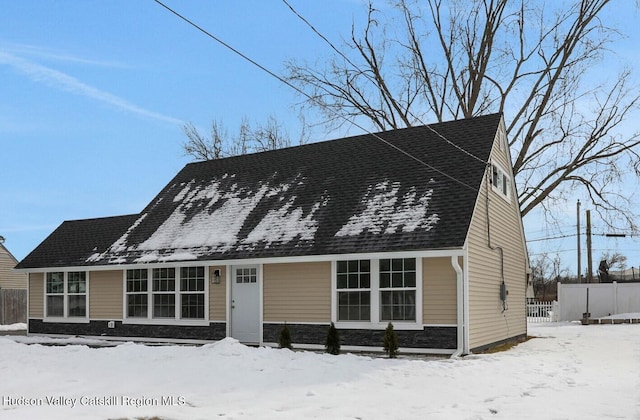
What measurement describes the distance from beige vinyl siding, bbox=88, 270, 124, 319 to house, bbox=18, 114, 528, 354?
0.05 meters

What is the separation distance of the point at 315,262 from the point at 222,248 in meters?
3.36

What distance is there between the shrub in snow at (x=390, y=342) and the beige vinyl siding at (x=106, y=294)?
10.4 m

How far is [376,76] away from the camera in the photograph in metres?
34.0

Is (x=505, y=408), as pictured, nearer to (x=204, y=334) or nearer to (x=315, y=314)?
(x=315, y=314)

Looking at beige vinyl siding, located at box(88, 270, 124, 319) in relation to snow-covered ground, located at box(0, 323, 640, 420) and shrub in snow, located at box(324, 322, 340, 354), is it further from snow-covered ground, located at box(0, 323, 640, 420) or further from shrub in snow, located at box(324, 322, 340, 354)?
shrub in snow, located at box(324, 322, 340, 354)

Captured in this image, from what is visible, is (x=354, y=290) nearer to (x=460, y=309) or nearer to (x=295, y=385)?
(x=460, y=309)

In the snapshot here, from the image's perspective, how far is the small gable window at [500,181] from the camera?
18422mm

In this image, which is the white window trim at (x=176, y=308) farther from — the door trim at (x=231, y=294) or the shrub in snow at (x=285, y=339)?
the shrub in snow at (x=285, y=339)

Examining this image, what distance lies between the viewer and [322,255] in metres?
16.6

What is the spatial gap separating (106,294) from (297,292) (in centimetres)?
797

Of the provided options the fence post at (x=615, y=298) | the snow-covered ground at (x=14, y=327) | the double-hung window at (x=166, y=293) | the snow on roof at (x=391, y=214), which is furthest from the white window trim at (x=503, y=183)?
the snow-covered ground at (x=14, y=327)


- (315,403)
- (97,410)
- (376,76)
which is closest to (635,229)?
(376,76)

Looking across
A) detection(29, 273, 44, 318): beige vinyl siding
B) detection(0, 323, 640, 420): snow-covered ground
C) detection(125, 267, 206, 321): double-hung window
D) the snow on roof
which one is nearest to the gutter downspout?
detection(0, 323, 640, 420): snow-covered ground

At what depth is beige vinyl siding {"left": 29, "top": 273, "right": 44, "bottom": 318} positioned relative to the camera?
79.5 feet
